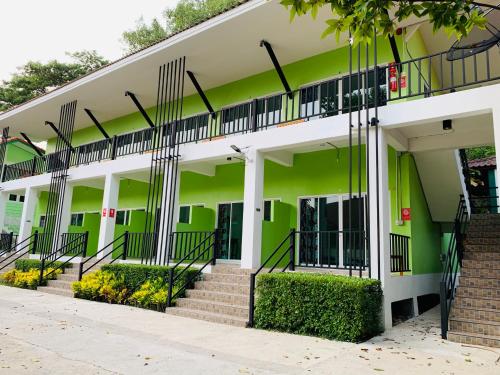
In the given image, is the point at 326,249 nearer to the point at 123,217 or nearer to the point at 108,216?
the point at 108,216

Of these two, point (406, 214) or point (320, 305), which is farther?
point (406, 214)

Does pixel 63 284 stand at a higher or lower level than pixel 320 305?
lower

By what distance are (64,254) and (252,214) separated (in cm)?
776

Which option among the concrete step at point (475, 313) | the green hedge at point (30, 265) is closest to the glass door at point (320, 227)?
the concrete step at point (475, 313)

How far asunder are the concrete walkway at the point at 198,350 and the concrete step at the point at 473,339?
215 millimetres

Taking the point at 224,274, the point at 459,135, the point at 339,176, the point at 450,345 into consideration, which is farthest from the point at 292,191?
the point at 450,345

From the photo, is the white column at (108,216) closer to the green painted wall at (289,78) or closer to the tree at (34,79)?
the green painted wall at (289,78)

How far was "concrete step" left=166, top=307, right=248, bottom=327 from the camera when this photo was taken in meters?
7.64

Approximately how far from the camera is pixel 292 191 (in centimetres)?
1170

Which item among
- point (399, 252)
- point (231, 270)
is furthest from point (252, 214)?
point (399, 252)

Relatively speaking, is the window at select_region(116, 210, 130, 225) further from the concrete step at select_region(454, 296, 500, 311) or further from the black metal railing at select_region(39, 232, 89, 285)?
the concrete step at select_region(454, 296, 500, 311)

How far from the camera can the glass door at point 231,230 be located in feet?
41.5

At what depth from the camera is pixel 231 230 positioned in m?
12.8

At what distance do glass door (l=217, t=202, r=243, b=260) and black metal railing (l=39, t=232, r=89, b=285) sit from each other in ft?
16.1
